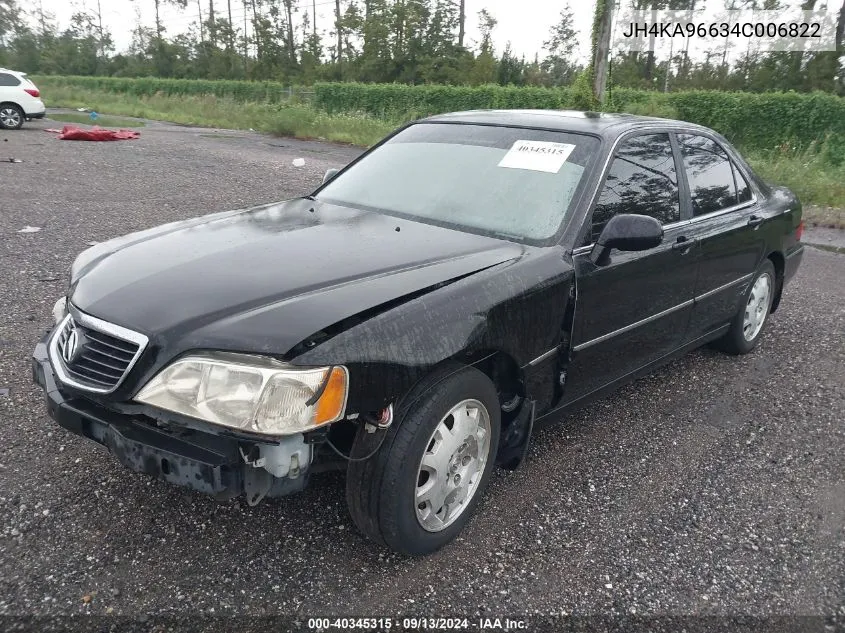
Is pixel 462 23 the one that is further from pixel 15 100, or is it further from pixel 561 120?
pixel 561 120

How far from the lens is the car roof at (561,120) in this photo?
3484 millimetres

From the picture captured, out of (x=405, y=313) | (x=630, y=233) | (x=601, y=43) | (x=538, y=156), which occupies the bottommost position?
(x=405, y=313)

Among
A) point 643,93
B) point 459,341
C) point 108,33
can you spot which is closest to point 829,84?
point 643,93

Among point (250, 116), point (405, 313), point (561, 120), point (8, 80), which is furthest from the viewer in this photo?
point (250, 116)

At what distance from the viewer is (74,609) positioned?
2.22 meters

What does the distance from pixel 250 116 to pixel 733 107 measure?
17.2 m

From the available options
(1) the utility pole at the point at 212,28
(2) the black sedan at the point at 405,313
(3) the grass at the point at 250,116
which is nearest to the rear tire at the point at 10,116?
(3) the grass at the point at 250,116

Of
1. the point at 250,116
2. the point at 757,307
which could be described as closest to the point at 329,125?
the point at 250,116

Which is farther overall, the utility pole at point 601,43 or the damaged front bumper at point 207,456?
the utility pole at point 601,43

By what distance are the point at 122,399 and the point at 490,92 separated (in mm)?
27938

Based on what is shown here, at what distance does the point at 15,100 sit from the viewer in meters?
18.1

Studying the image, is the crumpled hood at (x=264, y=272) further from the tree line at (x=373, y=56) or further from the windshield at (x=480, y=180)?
the tree line at (x=373, y=56)

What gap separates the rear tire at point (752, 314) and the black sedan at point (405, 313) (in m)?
0.77

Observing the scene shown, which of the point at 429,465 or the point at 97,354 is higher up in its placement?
the point at 97,354
